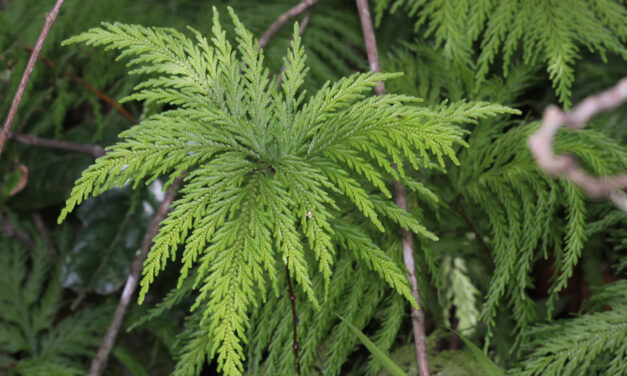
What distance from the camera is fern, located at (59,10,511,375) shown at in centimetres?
111

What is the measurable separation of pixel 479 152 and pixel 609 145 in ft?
1.28

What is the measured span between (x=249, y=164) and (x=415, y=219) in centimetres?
45

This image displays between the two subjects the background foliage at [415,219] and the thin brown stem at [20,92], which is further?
the background foliage at [415,219]

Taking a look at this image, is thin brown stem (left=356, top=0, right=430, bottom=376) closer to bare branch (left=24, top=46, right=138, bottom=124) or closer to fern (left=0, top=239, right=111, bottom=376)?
bare branch (left=24, top=46, right=138, bottom=124)

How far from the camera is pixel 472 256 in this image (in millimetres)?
1888

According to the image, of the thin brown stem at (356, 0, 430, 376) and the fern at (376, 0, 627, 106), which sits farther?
the fern at (376, 0, 627, 106)

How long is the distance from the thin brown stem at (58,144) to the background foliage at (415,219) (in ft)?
0.19

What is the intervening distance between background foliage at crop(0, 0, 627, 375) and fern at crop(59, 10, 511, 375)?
0.10 m

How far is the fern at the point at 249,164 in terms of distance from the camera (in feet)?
3.63

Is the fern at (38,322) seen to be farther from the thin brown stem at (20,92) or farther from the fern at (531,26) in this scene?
the fern at (531,26)

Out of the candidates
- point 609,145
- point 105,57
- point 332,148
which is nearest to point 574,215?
point 609,145

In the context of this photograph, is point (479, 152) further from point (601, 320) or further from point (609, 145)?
point (601, 320)

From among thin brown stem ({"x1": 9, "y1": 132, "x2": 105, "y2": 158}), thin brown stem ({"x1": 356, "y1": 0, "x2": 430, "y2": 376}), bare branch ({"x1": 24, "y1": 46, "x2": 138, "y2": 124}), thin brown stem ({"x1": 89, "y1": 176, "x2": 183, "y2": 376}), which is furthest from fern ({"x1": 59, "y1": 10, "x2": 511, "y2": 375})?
thin brown stem ({"x1": 9, "y1": 132, "x2": 105, "y2": 158})

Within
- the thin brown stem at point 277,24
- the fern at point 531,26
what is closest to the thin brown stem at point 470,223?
the fern at point 531,26
